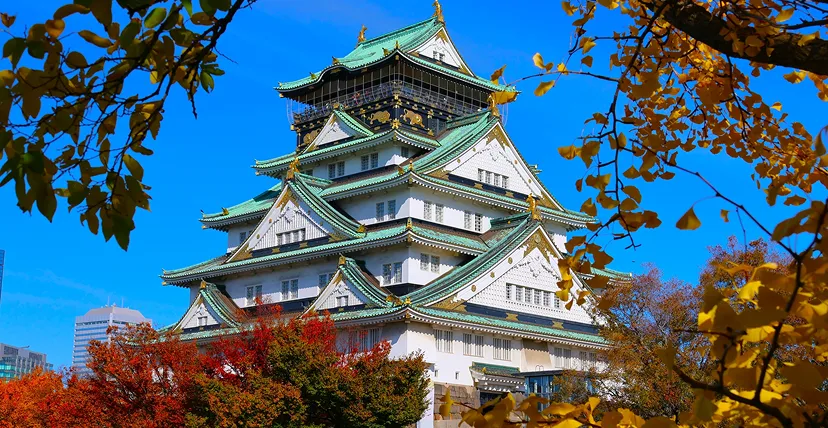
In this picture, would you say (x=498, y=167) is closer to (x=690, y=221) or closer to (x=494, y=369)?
(x=494, y=369)

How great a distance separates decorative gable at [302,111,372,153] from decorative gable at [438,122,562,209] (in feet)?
17.5

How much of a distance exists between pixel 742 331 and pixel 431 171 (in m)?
39.2

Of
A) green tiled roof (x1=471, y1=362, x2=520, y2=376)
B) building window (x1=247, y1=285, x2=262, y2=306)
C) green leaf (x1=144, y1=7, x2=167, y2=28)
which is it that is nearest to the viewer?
green leaf (x1=144, y1=7, x2=167, y2=28)

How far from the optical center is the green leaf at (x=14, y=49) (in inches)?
186

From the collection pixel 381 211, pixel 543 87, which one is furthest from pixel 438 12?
pixel 543 87

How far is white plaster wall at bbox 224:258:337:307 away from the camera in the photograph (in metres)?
44.3

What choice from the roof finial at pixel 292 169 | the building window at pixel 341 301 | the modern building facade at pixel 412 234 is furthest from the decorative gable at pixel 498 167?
the building window at pixel 341 301

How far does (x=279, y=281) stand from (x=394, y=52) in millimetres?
12991

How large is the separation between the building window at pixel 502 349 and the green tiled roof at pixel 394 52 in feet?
47.3

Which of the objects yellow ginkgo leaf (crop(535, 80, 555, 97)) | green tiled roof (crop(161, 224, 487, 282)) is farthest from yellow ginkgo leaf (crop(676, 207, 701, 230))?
green tiled roof (crop(161, 224, 487, 282))

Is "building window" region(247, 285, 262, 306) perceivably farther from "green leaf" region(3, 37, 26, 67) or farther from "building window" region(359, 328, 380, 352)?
"green leaf" region(3, 37, 26, 67)

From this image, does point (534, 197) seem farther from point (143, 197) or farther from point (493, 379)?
point (143, 197)

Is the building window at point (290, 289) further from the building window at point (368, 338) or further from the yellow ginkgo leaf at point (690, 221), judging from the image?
the yellow ginkgo leaf at point (690, 221)

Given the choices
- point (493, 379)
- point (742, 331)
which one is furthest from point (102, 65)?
point (493, 379)
